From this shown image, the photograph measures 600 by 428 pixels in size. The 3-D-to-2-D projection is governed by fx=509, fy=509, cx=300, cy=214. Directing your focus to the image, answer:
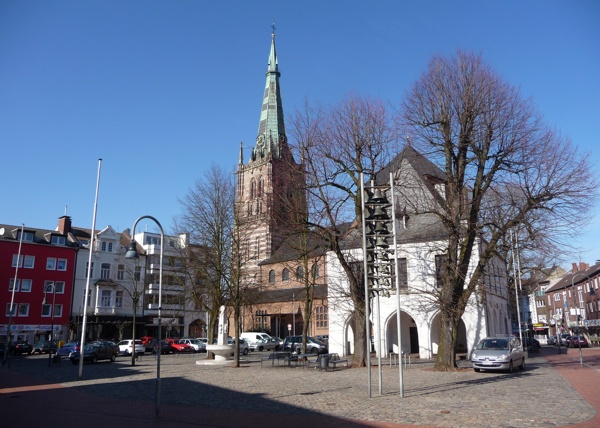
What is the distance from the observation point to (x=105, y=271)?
65.4 m

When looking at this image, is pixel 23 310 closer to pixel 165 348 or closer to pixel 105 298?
pixel 105 298

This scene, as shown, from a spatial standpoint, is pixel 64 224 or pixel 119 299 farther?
pixel 64 224

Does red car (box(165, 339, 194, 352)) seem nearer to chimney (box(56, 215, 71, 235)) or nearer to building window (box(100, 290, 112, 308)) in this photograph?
building window (box(100, 290, 112, 308))

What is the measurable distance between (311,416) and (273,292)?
54017mm

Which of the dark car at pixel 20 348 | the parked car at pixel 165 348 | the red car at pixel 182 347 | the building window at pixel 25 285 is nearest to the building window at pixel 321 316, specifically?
the red car at pixel 182 347

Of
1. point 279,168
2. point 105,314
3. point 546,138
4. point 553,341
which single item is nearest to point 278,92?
point 105,314

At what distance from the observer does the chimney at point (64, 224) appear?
6638 cm

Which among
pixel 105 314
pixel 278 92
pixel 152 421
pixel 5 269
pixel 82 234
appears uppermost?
pixel 278 92

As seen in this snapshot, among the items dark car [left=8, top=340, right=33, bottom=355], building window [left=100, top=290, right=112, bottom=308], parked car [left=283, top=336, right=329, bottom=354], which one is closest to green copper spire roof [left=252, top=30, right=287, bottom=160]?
building window [left=100, top=290, right=112, bottom=308]

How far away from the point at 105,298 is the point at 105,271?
12.4ft

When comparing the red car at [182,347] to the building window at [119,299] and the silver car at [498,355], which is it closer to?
the building window at [119,299]

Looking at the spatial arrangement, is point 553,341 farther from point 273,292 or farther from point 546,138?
point 546,138

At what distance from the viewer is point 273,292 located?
217ft

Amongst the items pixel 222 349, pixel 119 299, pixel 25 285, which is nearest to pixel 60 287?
pixel 25 285
